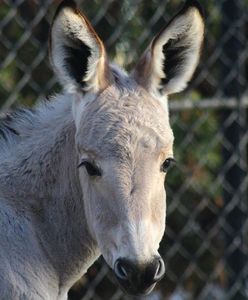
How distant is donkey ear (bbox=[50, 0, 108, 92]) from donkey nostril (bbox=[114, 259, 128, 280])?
2.25 feet

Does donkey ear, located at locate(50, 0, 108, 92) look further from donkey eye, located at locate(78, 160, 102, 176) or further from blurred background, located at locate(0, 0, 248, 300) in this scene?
blurred background, located at locate(0, 0, 248, 300)

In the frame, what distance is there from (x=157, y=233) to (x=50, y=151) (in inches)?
22.3

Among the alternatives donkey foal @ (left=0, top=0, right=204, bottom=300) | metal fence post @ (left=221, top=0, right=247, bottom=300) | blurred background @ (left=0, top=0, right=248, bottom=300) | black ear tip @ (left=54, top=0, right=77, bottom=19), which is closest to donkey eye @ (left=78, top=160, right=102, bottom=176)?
donkey foal @ (left=0, top=0, right=204, bottom=300)

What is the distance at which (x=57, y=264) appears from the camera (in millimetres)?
3812

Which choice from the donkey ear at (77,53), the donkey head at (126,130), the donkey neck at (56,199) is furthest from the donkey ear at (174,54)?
the donkey neck at (56,199)

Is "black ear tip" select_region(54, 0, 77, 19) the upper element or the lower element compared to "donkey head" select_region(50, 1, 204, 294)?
upper

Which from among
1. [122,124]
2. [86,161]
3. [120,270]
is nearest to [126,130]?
[122,124]

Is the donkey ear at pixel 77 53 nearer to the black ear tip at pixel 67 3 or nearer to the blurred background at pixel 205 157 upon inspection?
the black ear tip at pixel 67 3

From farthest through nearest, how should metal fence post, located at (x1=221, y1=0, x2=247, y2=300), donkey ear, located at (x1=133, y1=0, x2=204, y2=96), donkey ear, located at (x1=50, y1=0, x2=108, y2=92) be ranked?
metal fence post, located at (x1=221, y1=0, x2=247, y2=300)
donkey ear, located at (x1=133, y1=0, x2=204, y2=96)
donkey ear, located at (x1=50, y1=0, x2=108, y2=92)

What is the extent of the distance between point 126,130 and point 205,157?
233 centimetres

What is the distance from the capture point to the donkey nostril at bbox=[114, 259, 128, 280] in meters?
3.35

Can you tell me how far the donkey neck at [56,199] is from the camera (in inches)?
149

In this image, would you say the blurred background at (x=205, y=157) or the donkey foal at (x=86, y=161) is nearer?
the donkey foal at (x=86, y=161)

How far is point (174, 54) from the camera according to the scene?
3.90 metres
